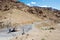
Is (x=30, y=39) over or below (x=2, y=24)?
over

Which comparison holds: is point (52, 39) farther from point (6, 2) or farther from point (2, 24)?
point (6, 2)

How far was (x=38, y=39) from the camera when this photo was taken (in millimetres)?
21828

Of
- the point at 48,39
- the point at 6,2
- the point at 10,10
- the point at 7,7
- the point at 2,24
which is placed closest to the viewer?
the point at 48,39

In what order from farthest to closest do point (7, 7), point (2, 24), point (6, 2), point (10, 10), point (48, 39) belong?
point (6, 2) < point (7, 7) < point (10, 10) < point (2, 24) < point (48, 39)

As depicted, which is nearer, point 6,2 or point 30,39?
point 30,39

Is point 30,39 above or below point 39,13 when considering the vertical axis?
above

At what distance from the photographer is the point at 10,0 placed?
105812 mm

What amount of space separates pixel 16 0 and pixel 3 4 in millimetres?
20326

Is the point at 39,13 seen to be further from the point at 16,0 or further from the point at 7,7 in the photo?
the point at 7,7

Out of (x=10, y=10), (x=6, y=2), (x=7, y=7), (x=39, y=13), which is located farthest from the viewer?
(x=39, y=13)

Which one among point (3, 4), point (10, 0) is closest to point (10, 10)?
point (3, 4)

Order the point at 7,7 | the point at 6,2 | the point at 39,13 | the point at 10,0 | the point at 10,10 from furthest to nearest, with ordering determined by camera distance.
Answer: the point at 39,13, the point at 10,0, the point at 6,2, the point at 7,7, the point at 10,10

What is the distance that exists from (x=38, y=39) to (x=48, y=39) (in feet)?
4.18

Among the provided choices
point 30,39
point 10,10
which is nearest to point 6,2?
point 10,10
